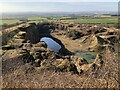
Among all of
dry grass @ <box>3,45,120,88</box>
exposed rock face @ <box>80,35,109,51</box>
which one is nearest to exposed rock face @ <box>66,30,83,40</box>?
exposed rock face @ <box>80,35,109,51</box>

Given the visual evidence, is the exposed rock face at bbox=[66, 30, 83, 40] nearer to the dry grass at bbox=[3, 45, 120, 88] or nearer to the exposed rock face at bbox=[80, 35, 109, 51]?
the exposed rock face at bbox=[80, 35, 109, 51]

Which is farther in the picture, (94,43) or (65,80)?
(94,43)

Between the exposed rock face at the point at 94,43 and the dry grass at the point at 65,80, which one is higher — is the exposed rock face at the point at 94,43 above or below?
below

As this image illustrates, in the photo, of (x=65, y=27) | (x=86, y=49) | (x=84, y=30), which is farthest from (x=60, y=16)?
(x=86, y=49)

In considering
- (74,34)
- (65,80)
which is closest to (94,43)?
(74,34)

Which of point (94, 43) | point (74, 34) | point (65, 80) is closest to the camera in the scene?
point (65, 80)

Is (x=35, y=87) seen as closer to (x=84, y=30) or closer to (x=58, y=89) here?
(x=58, y=89)

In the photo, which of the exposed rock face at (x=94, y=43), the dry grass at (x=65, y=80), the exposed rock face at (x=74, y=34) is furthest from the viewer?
the exposed rock face at (x=74, y=34)

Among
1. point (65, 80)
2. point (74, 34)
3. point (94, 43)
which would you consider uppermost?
point (65, 80)

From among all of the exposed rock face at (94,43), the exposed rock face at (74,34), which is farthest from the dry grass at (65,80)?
the exposed rock face at (74,34)

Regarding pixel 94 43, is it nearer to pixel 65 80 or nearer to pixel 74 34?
pixel 74 34

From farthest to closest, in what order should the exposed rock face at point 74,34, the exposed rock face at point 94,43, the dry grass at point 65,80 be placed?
the exposed rock face at point 74,34, the exposed rock face at point 94,43, the dry grass at point 65,80

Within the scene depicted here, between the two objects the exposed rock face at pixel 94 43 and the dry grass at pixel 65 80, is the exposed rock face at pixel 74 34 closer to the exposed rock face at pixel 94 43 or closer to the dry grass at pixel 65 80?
the exposed rock face at pixel 94 43
